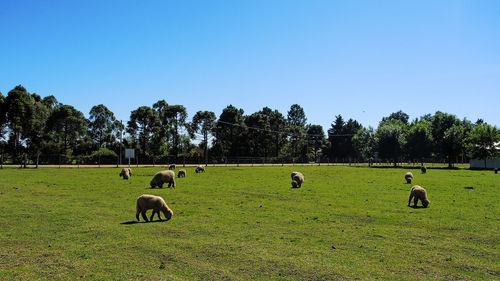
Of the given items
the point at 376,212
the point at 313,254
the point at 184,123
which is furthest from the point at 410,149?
the point at 313,254

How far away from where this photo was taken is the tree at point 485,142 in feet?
240

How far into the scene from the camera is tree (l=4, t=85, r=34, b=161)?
2702 inches

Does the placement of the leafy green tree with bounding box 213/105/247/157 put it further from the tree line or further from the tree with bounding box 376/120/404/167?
the tree with bounding box 376/120/404/167

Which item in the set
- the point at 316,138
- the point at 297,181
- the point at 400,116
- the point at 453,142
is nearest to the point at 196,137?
the point at 316,138

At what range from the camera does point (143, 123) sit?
3868 inches

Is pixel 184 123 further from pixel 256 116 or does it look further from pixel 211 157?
pixel 256 116

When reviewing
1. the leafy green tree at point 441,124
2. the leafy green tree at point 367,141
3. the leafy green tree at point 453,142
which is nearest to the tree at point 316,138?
the leafy green tree at point 367,141

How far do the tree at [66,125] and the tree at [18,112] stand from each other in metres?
12.9

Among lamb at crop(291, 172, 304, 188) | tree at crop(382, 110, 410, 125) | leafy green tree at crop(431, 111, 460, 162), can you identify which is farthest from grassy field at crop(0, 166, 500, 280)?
tree at crop(382, 110, 410, 125)

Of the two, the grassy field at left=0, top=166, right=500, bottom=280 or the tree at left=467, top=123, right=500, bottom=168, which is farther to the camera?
the tree at left=467, top=123, right=500, bottom=168

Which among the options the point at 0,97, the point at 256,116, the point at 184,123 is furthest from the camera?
the point at 256,116

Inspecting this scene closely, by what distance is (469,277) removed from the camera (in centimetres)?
760

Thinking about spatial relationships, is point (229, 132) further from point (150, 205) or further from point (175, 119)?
point (150, 205)

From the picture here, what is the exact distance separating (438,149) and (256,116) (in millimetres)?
56917
